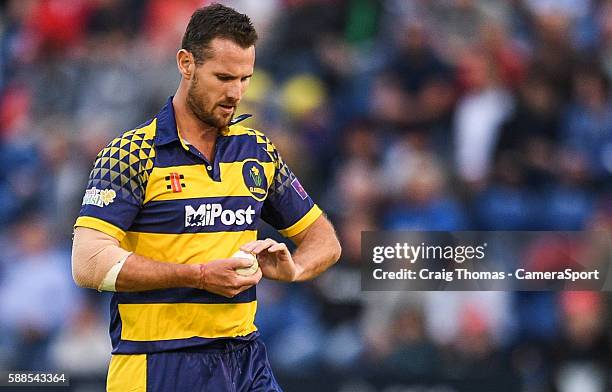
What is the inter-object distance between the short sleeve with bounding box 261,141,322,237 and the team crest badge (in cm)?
9

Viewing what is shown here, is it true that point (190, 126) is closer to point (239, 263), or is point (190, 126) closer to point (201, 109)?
point (201, 109)

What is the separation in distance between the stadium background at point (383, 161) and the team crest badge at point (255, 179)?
154 inches

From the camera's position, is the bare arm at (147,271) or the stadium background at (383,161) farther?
the stadium background at (383,161)

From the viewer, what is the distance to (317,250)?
12.5 feet

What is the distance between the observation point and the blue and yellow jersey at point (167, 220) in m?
3.37

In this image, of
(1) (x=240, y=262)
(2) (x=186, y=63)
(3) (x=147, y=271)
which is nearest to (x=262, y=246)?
(1) (x=240, y=262)

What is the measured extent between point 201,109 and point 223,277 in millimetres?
623

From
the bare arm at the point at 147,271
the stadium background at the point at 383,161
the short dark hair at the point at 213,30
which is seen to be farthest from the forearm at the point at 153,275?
the stadium background at the point at 383,161

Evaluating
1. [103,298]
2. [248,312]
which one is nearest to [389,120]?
[103,298]

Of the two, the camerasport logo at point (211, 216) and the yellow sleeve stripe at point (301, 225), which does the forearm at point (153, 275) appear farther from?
the yellow sleeve stripe at point (301, 225)

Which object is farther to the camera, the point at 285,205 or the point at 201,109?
the point at 285,205

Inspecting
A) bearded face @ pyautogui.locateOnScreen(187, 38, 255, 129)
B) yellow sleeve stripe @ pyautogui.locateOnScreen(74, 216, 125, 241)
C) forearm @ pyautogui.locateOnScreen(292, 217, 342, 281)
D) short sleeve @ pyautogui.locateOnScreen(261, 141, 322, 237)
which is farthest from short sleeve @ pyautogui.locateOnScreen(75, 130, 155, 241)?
forearm @ pyautogui.locateOnScreen(292, 217, 342, 281)

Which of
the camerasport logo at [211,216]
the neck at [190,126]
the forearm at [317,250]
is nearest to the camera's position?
the camerasport logo at [211,216]

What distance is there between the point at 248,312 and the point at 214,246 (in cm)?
28
